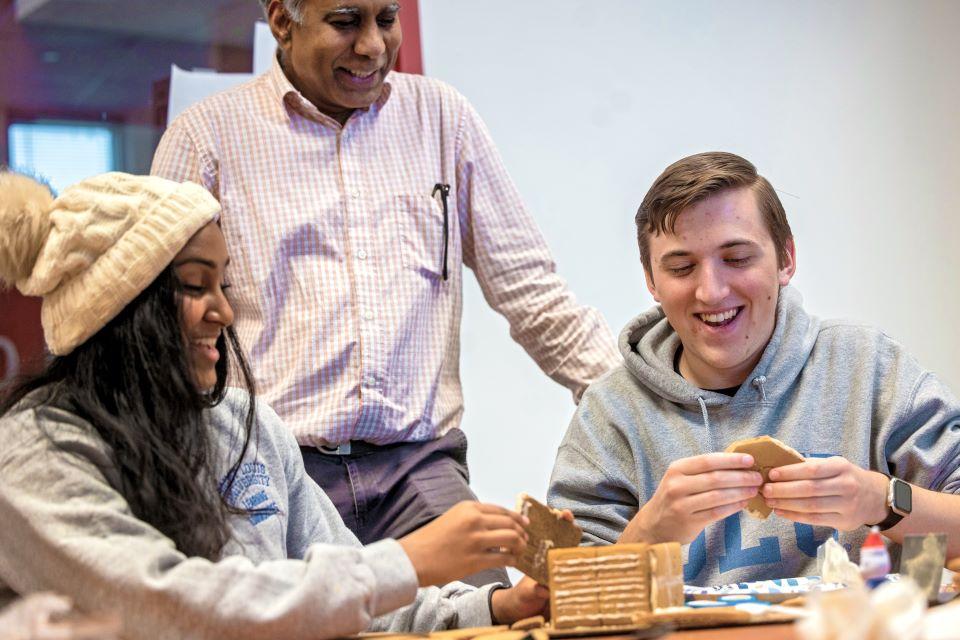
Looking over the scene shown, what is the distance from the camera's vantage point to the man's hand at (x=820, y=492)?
5.45 ft

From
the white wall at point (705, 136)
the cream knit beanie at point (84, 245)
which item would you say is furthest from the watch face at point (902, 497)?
the white wall at point (705, 136)

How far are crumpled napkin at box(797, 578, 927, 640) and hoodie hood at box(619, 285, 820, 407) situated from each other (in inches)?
40.9

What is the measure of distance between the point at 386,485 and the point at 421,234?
541mm

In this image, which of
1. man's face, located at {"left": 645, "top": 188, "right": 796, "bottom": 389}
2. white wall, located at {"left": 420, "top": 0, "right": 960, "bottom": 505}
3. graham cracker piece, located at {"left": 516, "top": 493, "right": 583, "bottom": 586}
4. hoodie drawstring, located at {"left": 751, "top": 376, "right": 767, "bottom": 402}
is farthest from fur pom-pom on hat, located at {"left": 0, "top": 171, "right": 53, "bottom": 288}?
white wall, located at {"left": 420, "top": 0, "right": 960, "bottom": 505}

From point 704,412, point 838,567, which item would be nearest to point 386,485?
point 704,412

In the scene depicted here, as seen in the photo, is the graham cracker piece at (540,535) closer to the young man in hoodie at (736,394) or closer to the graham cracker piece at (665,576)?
the graham cracker piece at (665,576)

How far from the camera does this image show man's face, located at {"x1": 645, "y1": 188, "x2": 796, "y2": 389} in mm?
2018

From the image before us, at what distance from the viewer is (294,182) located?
2537 mm

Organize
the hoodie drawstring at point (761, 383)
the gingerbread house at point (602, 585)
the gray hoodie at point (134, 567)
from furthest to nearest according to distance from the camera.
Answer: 1. the hoodie drawstring at point (761, 383)
2. the gingerbread house at point (602, 585)
3. the gray hoodie at point (134, 567)

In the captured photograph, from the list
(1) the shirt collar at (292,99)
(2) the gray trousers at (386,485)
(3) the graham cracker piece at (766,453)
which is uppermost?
(1) the shirt collar at (292,99)

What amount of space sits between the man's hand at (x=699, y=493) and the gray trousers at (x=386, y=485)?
72 centimetres

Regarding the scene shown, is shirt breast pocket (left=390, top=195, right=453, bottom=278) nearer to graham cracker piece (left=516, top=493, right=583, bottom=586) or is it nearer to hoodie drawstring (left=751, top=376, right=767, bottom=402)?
hoodie drawstring (left=751, top=376, right=767, bottom=402)

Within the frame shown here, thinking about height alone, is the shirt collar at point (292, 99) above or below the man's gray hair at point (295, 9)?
below

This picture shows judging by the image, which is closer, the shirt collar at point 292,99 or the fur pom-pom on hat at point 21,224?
the fur pom-pom on hat at point 21,224
